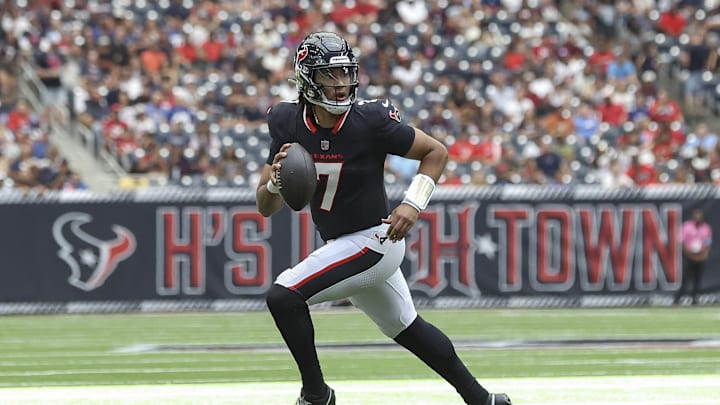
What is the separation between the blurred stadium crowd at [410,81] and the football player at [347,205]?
37.6 feet

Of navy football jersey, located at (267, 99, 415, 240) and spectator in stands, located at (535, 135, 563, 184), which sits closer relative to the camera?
navy football jersey, located at (267, 99, 415, 240)

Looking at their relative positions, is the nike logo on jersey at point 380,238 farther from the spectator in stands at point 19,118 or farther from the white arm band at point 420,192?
the spectator in stands at point 19,118

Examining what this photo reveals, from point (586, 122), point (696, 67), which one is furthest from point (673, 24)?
point (586, 122)

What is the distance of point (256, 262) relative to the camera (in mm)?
17359

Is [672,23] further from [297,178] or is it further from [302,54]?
[297,178]

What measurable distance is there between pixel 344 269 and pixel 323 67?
87cm

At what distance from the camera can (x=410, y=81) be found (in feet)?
67.1

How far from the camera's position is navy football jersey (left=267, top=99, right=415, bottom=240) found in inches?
241

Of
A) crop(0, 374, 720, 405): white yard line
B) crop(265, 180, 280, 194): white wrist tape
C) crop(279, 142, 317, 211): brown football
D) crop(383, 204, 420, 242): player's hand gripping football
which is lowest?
crop(0, 374, 720, 405): white yard line

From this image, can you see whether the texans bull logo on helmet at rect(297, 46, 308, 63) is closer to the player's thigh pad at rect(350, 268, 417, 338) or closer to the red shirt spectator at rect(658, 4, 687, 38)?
the player's thigh pad at rect(350, 268, 417, 338)

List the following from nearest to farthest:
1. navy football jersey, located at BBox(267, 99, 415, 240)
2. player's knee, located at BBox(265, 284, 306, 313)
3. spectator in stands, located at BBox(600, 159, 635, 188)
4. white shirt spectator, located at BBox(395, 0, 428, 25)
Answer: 1. player's knee, located at BBox(265, 284, 306, 313)
2. navy football jersey, located at BBox(267, 99, 415, 240)
3. spectator in stands, located at BBox(600, 159, 635, 188)
4. white shirt spectator, located at BBox(395, 0, 428, 25)

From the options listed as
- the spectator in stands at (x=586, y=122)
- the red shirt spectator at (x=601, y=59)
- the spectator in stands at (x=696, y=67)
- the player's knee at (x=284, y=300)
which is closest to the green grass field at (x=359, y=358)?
the player's knee at (x=284, y=300)

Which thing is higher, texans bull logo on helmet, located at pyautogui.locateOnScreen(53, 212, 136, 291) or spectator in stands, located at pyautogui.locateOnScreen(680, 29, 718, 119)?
spectator in stands, located at pyautogui.locateOnScreen(680, 29, 718, 119)

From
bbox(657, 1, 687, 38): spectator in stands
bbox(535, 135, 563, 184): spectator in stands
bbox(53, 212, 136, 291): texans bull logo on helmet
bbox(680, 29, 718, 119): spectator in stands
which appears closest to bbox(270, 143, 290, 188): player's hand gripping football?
bbox(53, 212, 136, 291): texans bull logo on helmet
